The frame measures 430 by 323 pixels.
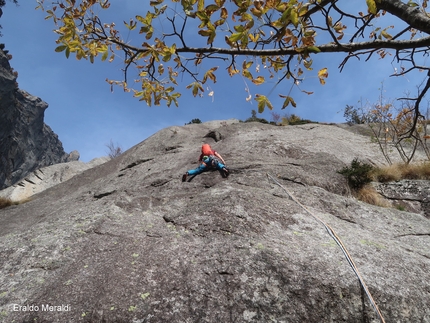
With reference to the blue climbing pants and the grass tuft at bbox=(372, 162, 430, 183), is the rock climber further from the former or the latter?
the grass tuft at bbox=(372, 162, 430, 183)

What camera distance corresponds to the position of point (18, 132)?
62625 millimetres

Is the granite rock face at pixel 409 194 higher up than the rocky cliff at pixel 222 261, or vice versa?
the granite rock face at pixel 409 194

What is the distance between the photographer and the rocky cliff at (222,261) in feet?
12.1

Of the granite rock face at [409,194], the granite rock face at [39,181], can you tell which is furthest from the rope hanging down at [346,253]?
the granite rock face at [39,181]

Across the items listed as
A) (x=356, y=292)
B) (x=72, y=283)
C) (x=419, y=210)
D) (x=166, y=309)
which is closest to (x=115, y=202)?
(x=72, y=283)

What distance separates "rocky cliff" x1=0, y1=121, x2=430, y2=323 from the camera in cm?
370

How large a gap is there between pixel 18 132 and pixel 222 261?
73527 mm

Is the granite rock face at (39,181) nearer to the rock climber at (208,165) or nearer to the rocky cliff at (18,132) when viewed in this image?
the rock climber at (208,165)

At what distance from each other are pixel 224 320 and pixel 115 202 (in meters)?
4.47

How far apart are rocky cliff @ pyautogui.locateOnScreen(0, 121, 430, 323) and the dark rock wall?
155 ft

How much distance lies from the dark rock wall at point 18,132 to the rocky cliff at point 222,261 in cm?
4715

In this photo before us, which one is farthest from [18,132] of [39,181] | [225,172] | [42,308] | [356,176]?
[42,308]

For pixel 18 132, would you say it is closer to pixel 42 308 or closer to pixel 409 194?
pixel 42 308

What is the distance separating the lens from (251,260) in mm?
4316
